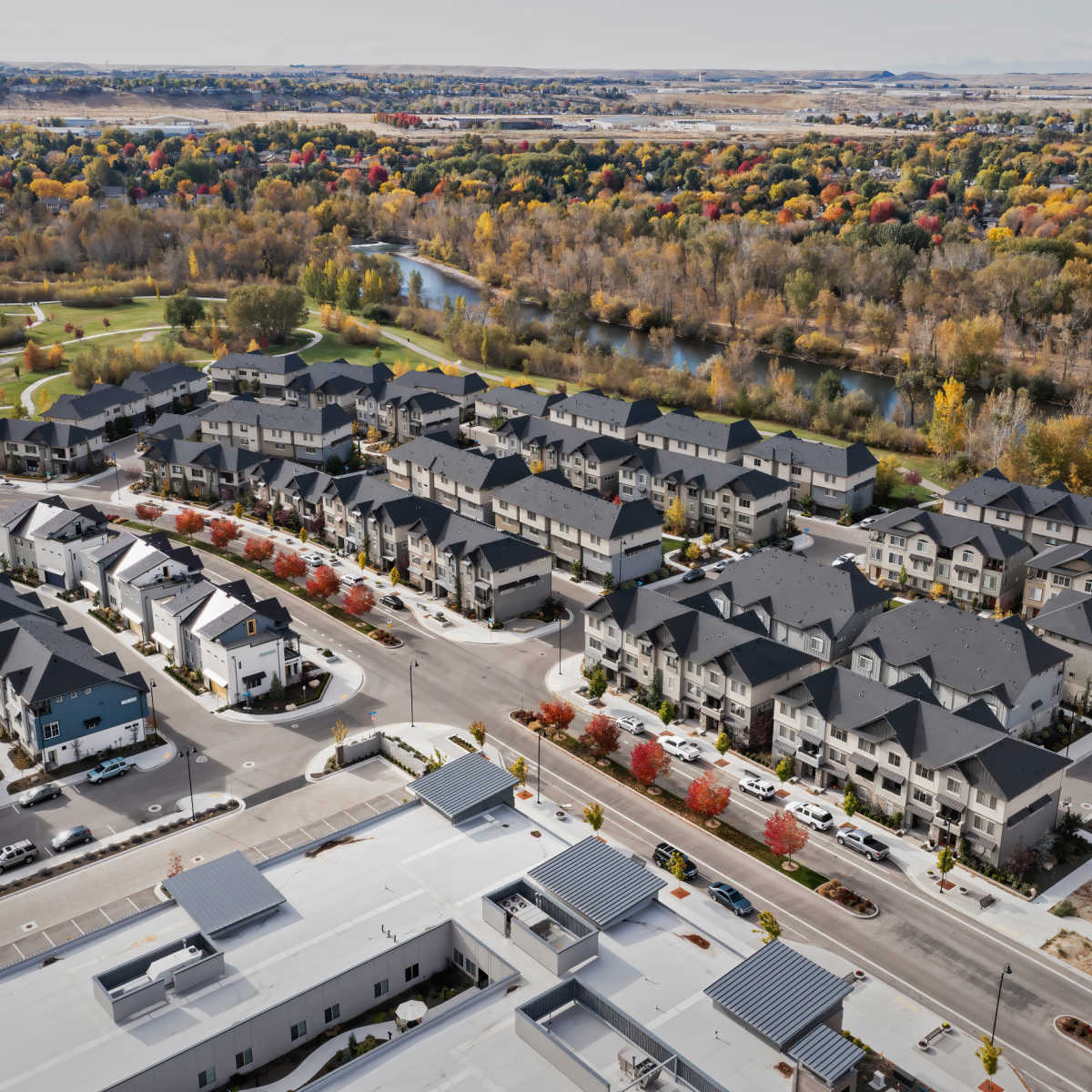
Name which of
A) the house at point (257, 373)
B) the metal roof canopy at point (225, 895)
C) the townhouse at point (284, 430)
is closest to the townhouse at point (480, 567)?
the townhouse at point (284, 430)

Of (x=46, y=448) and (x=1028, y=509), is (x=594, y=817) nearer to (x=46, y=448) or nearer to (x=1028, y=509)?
(x=1028, y=509)

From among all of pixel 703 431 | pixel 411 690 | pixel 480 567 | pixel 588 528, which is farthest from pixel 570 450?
pixel 411 690

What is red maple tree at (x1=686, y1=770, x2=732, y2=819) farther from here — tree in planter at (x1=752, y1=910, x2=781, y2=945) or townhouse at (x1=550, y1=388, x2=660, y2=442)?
townhouse at (x1=550, y1=388, x2=660, y2=442)

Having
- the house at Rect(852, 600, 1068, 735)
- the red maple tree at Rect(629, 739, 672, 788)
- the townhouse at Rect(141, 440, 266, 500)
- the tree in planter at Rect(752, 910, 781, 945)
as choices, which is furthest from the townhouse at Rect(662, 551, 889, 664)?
the townhouse at Rect(141, 440, 266, 500)

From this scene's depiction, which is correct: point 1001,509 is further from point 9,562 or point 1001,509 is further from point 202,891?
point 9,562

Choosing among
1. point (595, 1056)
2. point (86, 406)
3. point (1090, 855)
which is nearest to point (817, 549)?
point (1090, 855)

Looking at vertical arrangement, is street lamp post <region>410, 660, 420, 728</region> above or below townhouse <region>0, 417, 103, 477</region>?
below
